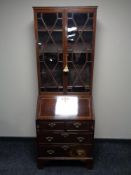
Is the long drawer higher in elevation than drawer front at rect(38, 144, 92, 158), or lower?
higher

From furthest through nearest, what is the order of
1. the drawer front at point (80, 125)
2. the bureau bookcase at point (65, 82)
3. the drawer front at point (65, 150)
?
the drawer front at point (65, 150) < the drawer front at point (80, 125) < the bureau bookcase at point (65, 82)

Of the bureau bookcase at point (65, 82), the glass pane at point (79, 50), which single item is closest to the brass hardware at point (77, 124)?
the bureau bookcase at point (65, 82)

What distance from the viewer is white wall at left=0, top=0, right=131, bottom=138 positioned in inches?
109

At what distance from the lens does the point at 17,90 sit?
3.17 metres

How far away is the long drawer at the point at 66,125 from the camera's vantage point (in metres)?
2.69

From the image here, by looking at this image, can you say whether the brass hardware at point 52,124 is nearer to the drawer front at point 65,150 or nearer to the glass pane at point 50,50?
the drawer front at point 65,150

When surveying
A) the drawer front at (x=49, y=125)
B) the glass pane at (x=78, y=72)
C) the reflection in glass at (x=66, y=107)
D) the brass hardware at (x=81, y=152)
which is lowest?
the brass hardware at (x=81, y=152)

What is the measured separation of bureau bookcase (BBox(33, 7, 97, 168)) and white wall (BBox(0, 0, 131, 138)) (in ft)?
0.94

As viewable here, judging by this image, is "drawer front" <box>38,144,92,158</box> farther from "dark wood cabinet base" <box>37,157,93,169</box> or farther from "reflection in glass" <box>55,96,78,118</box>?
"reflection in glass" <box>55,96,78,118</box>

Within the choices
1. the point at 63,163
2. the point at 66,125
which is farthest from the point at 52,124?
the point at 63,163

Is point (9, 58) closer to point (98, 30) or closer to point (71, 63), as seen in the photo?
point (71, 63)

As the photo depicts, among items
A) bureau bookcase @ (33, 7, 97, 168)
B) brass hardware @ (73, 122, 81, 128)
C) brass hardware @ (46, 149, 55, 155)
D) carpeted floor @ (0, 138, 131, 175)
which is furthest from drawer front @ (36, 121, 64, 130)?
carpeted floor @ (0, 138, 131, 175)

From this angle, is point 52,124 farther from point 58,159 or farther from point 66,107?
point 58,159

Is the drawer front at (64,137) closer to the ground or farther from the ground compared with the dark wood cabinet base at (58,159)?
farther from the ground
